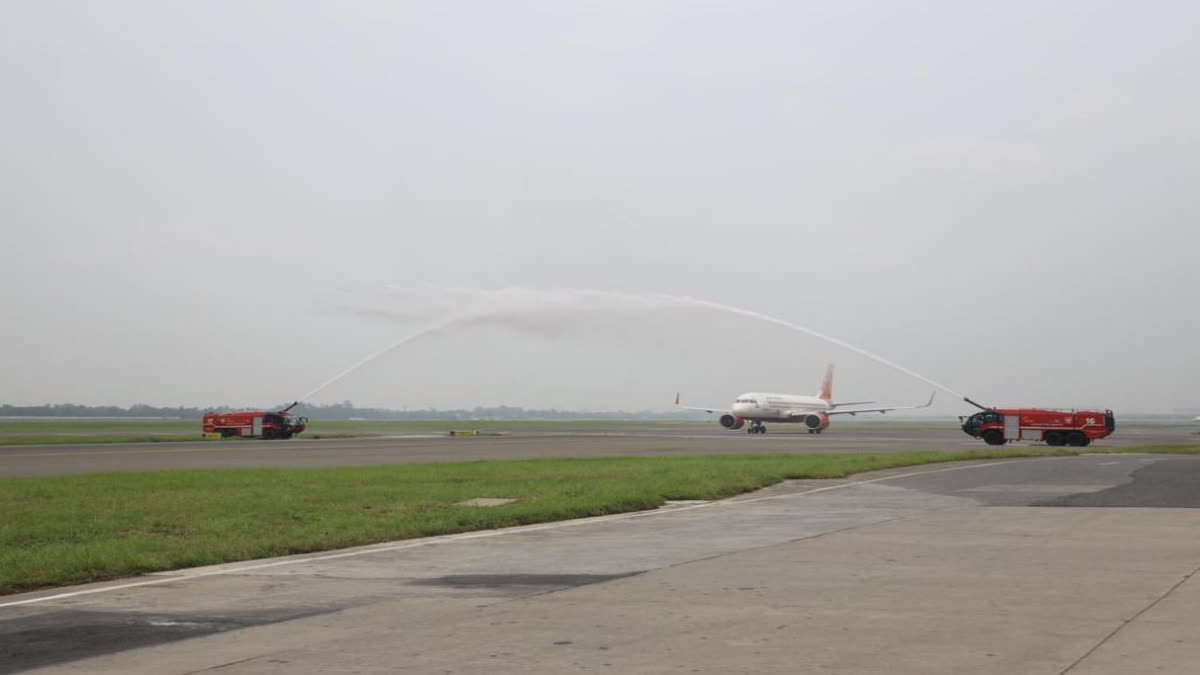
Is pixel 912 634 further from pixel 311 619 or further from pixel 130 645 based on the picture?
pixel 130 645

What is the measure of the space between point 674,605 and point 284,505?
14.1 meters

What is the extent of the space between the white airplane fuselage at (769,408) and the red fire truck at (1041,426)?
37.1 m

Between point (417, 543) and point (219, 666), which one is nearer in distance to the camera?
point (219, 666)

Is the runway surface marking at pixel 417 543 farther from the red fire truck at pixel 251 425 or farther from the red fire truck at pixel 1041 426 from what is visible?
the red fire truck at pixel 251 425

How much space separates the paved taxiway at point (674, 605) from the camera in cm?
970

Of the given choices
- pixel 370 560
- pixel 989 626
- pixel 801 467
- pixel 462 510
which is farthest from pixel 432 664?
pixel 801 467

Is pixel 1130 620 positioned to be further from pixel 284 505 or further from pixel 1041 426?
pixel 1041 426

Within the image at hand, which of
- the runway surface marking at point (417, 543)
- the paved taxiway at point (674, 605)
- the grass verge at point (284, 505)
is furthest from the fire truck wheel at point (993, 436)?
the paved taxiway at point (674, 605)

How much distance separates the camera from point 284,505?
80.7 feet

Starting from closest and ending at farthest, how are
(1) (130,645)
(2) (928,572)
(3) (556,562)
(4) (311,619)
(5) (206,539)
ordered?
(1) (130,645) < (4) (311,619) < (2) (928,572) < (3) (556,562) < (5) (206,539)

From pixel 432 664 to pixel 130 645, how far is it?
3.02 meters

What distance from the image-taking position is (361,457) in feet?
163

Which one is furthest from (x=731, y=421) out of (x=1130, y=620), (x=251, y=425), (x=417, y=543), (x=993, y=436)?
(x=1130, y=620)

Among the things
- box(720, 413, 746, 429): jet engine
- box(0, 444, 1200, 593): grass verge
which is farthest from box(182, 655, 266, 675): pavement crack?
box(720, 413, 746, 429): jet engine
